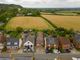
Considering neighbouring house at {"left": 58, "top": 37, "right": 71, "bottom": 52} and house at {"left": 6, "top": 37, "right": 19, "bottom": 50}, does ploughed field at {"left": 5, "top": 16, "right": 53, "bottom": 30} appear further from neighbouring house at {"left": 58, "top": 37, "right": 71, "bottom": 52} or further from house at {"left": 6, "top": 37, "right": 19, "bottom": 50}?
neighbouring house at {"left": 58, "top": 37, "right": 71, "bottom": 52}

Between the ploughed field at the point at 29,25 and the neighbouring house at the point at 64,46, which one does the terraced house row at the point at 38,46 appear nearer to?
the neighbouring house at the point at 64,46

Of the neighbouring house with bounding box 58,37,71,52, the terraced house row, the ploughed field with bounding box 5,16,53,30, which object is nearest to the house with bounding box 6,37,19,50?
the terraced house row

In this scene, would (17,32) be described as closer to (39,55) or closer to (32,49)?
(32,49)

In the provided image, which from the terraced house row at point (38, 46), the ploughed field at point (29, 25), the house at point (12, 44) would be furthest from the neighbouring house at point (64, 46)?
the ploughed field at point (29, 25)

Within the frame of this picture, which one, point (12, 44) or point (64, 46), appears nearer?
point (64, 46)

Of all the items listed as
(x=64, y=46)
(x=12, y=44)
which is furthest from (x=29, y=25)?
(x=64, y=46)

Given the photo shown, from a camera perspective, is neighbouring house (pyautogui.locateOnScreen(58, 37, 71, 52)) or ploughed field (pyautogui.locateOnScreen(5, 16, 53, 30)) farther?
ploughed field (pyautogui.locateOnScreen(5, 16, 53, 30))

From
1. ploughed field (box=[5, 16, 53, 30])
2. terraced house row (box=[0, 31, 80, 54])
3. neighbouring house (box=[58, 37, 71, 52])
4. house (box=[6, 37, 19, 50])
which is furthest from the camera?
ploughed field (box=[5, 16, 53, 30])

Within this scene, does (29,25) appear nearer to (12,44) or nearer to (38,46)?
(38,46)

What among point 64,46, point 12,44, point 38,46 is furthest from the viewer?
point 38,46

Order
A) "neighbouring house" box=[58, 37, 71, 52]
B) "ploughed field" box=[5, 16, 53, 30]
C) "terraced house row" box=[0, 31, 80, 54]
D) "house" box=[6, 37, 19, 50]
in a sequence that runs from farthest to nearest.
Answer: "ploughed field" box=[5, 16, 53, 30] < "house" box=[6, 37, 19, 50] < "neighbouring house" box=[58, 37, 71, 52] < "terraced house row" box=[0, 31, 80, 54]

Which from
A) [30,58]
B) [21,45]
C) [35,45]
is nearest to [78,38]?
[35,45]
